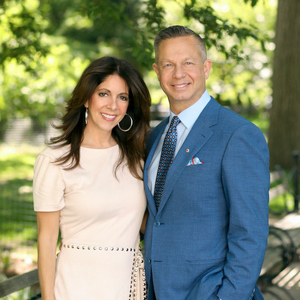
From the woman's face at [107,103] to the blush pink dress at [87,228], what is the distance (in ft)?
1.18

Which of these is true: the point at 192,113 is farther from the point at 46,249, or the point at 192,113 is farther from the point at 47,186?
the point at 46,249

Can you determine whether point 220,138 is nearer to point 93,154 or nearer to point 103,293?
point 93,154

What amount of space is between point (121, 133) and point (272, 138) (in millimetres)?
6829

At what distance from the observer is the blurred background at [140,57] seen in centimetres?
422

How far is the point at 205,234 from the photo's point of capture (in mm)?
2408

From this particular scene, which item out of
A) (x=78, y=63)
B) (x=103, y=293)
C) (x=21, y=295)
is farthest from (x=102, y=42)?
(x=103, y=293)

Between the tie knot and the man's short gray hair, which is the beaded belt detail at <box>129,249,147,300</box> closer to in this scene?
the tie knot

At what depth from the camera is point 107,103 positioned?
113 inches

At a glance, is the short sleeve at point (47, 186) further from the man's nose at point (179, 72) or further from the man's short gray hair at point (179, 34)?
the man's short gray hair at point (179, 34)

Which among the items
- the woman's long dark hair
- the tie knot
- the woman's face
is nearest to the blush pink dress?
the woman's long dark hair

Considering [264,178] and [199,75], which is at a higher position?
[199,75]

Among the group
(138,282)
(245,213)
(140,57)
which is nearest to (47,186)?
(138,282)

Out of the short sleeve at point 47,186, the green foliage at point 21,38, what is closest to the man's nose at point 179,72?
the short sleeve at point 47,186

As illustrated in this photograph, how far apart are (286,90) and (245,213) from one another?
23.9 ft
